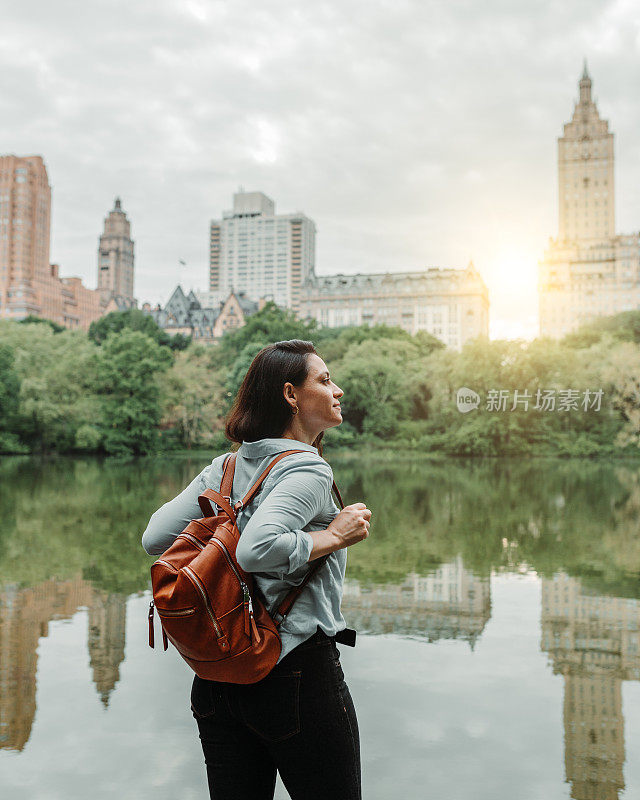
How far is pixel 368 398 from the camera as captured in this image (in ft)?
92.8

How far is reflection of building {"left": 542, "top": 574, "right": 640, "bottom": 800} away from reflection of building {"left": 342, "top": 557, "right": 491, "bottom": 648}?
43 centimetres

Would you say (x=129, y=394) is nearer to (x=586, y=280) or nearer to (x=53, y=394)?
(x=53, y=394)

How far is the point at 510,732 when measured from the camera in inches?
109

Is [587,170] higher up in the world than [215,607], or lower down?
higher up

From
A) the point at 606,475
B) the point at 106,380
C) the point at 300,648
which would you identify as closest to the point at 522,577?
the point at 300,648

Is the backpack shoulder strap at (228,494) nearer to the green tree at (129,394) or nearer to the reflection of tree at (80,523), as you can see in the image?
the reflection of tree at (80,523)

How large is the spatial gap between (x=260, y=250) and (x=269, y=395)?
86926 mm

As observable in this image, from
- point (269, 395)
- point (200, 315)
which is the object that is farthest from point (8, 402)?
point (200, 315)

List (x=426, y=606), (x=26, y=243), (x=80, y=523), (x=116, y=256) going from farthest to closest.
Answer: (x=116, y=256) < (x=26, y=243) < (x=80, y=523) < (x=426, y=606)

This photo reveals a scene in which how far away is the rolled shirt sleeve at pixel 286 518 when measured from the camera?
1.08 m

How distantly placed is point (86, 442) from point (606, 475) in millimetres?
16943

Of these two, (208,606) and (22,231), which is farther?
(22,231)

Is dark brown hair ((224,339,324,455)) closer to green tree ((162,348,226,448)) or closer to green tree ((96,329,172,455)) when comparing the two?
green tree ((96,329,172,455))

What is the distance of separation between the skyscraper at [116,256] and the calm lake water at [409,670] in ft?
246
